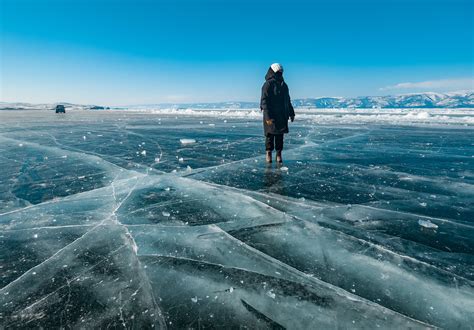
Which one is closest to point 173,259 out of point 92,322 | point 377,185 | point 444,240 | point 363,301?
point 92,322

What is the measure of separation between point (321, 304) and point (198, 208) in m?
2.14

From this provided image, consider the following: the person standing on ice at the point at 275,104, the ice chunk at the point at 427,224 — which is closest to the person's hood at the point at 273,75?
the person standing on ice at the point at 275,104

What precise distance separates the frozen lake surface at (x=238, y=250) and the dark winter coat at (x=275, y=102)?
129 centimetres

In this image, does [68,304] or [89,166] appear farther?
[89,166]

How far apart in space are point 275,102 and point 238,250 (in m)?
A: 4.30

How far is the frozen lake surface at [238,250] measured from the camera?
5.91 ft

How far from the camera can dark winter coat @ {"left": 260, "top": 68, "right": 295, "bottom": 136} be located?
6066 mm

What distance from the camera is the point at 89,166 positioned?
6383 millimetres

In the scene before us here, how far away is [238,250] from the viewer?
2576 mm

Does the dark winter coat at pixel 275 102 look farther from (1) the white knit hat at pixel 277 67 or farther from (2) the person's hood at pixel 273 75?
(1) the white knit hat at pixel 277 67

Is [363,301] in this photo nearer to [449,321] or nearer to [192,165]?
[449,321]

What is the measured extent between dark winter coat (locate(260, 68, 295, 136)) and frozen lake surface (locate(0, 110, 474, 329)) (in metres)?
1.29

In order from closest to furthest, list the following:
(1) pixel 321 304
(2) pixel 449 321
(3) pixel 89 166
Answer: (2) pixel 449 321 < (1) pixel 321 304 < (3) pixel 89 166

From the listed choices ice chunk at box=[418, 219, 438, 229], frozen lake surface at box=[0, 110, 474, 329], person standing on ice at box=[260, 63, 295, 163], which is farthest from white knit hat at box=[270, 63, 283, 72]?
ice chunk at box=[418, 219, 438, 229]
